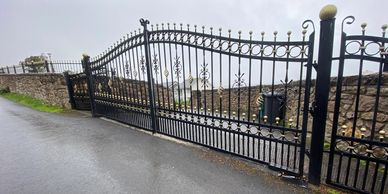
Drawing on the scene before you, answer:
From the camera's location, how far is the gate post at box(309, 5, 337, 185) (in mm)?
2824

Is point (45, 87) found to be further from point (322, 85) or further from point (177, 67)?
point (322, 85)

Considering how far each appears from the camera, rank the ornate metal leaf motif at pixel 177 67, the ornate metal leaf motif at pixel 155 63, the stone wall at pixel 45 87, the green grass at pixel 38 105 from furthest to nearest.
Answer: the green grass at pixel 38 105, the stone wall at pixel 45 87, the ornate metal leaf motif at pixel 155 63, the ornate metal leaf motif at pixel 177 67

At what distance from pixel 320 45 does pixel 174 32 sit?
9.23 feet

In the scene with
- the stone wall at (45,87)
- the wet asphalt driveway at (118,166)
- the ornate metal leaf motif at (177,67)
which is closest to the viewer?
the wet asphalt driveway at (118,166)

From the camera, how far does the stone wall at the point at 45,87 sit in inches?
368

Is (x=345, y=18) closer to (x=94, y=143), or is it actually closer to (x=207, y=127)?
(x=207, y=127)

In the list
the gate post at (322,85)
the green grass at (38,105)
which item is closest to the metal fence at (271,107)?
the gate post at (322,85)

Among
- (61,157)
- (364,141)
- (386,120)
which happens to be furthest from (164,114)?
(386,120)

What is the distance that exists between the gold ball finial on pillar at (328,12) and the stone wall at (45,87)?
945 cm

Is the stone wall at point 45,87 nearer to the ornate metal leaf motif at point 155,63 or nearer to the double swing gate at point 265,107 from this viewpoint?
the double swing gate at point 265,107

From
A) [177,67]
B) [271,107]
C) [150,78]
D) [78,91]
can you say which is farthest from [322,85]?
[78,91]

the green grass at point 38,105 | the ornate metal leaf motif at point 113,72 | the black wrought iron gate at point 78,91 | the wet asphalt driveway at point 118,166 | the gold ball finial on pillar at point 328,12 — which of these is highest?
the gold ball finial on pillar at point 328,12

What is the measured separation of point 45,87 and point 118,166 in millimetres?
8622

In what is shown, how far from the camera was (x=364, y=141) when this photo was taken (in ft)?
9.21
